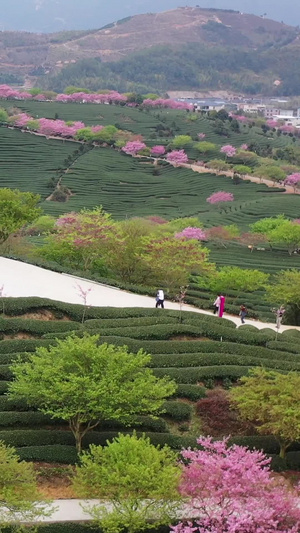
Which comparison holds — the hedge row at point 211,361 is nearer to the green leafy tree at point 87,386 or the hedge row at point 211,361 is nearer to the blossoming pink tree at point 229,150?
the green leafy tree at point 87,386

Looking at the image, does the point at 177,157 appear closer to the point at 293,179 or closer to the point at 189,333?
the point at 293,179

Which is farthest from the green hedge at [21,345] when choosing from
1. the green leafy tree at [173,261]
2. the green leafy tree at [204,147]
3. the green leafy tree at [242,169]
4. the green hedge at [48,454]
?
the green leafy tree at [204,147]

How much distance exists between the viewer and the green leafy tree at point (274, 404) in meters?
21.7

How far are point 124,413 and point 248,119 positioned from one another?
155 metres

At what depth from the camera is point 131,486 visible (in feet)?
58.9

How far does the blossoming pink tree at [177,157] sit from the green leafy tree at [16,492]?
10196 cm

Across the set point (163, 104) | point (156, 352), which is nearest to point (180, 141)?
point (163, 104)

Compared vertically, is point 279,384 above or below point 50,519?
above

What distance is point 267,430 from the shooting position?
23219 mm

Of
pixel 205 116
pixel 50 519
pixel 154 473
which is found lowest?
pixel 50 519

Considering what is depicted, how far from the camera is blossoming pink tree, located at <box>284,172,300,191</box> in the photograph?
108m

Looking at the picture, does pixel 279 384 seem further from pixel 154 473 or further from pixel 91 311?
pixel 91 311

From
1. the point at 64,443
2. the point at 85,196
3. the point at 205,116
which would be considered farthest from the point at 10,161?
the point at 64,443

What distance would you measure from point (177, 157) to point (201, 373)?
93.7 meters
